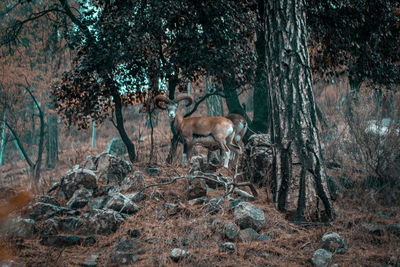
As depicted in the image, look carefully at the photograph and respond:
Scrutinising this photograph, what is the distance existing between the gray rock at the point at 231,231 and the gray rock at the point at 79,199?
2.79 metres

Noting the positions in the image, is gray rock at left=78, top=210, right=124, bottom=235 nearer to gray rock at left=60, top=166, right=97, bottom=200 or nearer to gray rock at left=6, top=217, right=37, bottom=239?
gray rock at left=6, top=217, right=37, bottom=239

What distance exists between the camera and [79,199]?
625 centimetres

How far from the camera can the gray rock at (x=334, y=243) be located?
4.19 meters

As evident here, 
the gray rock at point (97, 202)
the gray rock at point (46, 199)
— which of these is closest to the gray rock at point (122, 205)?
the gray rock at point (97, 202)

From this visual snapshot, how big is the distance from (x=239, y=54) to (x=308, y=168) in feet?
15.0

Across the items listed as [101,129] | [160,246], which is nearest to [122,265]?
[160,246]

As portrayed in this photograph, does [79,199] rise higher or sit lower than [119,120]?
lower

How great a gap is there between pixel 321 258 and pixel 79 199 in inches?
164

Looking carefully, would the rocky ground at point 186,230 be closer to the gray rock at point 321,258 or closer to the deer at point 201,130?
the gray rock at point 321,258

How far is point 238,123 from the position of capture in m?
10.8

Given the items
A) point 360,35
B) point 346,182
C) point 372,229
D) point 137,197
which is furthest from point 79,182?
point 360,35

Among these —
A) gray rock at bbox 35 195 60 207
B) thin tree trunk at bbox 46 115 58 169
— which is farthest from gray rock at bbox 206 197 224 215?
thin tree trunk at bbox 46 115 58 169

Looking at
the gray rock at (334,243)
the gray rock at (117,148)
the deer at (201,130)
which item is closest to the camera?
the gray rock at (334,243)

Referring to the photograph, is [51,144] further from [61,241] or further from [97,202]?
[61,241]
